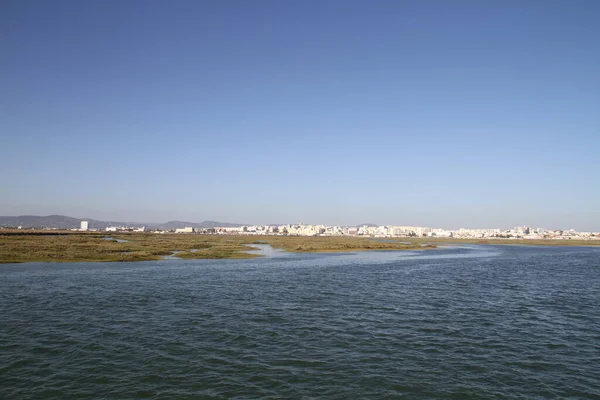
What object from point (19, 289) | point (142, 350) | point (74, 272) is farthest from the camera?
point (74, 272)

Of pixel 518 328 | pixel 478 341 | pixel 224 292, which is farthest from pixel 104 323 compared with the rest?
pixel 518 328

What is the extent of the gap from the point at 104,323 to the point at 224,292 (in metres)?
12.5

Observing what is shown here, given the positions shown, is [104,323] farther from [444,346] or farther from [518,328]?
[518,328]

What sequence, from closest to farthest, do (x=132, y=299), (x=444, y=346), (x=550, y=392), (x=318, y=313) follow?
1. (x=550, y=392)
2. (x=444, y=346)
3. (x=318, y=313)
4. (x=132, y=299)

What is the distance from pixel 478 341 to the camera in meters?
20.9

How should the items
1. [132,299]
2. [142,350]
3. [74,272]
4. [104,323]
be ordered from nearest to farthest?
[142,350] < [104,323] < [132,299] < [74,272]

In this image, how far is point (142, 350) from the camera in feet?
61.2

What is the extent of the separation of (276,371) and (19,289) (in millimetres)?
28663

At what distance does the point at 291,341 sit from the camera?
66.8ft

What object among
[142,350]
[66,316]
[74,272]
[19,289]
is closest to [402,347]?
[142,350]

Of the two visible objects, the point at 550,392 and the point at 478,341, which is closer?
the point at 550,392

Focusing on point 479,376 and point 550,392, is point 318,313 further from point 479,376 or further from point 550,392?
point 550,392

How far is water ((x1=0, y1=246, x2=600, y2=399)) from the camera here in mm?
14859

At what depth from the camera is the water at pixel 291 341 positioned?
14.9 meters
